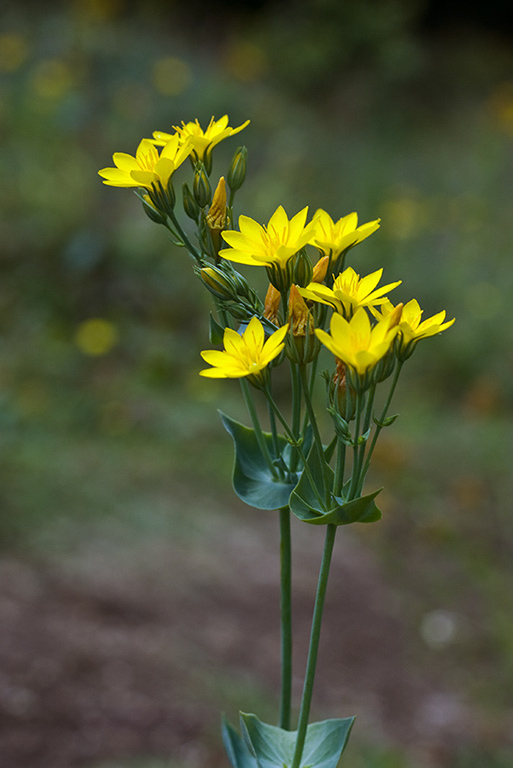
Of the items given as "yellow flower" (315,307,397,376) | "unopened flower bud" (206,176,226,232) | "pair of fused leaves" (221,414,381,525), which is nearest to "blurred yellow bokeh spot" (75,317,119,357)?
"pair of fused leaves" (221,414,381,525)

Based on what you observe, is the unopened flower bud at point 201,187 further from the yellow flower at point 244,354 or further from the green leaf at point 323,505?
the green leaf at point 323,505

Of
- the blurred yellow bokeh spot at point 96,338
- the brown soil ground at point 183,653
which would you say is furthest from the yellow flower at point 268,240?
the blurred yellow bokeh spot at point 96,338

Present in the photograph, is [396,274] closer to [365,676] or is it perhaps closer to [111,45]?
[365,676]

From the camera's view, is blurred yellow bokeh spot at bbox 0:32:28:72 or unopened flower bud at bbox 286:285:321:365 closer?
unopened flower bud at bbox 286:285:321:365

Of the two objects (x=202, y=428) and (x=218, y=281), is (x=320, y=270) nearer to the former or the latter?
(x=218, y=281)

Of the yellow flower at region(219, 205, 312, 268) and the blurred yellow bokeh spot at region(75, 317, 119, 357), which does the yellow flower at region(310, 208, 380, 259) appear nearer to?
the yellow flower at region(219, 205, 312, 268)

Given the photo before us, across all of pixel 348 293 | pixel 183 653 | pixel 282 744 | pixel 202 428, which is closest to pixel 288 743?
pixel 282 744
